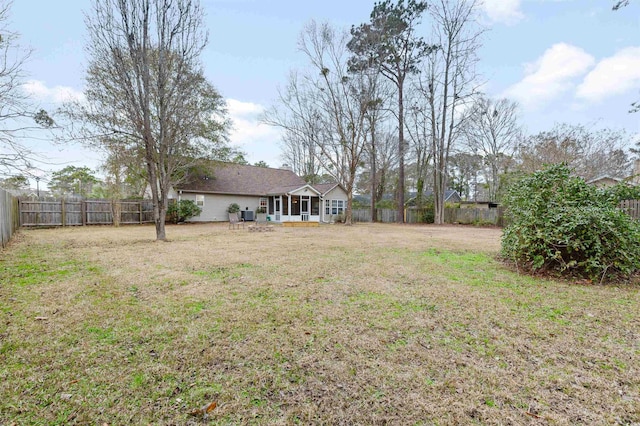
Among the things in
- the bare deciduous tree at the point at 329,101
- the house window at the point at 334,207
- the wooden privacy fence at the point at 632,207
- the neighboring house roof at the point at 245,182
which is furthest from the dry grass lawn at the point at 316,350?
the house window at the point at 334,207

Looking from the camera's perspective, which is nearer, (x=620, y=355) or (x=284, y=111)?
(x=620, y=355)

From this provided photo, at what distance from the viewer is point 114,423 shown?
5.61ft

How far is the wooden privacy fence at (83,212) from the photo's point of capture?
48.7ft

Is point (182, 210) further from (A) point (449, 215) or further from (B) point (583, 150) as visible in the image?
(B) point (583, 150)

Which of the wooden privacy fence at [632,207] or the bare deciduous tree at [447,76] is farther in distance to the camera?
the bare deciduous tree at [447,76]

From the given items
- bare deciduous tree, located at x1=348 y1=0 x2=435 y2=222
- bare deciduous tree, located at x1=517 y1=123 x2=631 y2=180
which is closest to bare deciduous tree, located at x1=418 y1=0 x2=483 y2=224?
bare deciduous tree, located at x1=348 y1=0 x2=435 y2=222

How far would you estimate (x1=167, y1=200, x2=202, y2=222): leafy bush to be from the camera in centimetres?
1939

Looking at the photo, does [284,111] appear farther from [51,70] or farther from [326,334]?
[326,334]

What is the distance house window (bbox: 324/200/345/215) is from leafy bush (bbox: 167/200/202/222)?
10087 mm

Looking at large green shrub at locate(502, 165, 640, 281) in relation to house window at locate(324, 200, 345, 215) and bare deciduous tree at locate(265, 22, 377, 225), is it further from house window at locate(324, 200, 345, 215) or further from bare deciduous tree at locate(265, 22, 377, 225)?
house window at locate(324, 200, 345, 215)

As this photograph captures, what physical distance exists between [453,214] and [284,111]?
15364mm

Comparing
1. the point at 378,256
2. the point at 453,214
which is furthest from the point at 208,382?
the point at 453,214

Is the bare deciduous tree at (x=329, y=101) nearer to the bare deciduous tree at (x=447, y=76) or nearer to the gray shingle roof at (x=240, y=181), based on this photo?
the gray shingle roof at (x=240, y=181)

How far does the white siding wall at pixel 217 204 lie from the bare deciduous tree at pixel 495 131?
19.4 m
